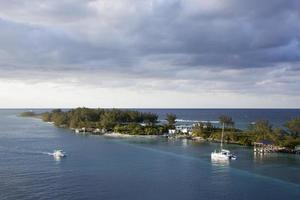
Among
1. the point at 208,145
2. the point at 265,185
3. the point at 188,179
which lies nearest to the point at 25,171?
the point at 188,179

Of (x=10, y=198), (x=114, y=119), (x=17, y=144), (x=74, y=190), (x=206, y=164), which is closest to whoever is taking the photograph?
(x=10, y=198)

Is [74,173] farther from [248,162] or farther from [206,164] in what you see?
[248,162]

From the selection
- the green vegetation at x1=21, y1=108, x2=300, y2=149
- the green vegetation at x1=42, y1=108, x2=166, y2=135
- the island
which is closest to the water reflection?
the island

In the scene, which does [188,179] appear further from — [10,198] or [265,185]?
[10,198]

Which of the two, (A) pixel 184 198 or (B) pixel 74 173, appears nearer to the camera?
(A) pixel 184 198

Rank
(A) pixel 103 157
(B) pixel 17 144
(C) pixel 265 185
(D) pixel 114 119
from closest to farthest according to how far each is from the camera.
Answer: (C) pixel 265 185 < (A) pixel 103 157 < (B) pixel 17 144 < (D) pixel 114 119

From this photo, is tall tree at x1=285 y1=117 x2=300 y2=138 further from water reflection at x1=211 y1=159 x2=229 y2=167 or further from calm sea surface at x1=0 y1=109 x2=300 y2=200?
water reflection at x1=211 y1=159 x2=229 y2=167
